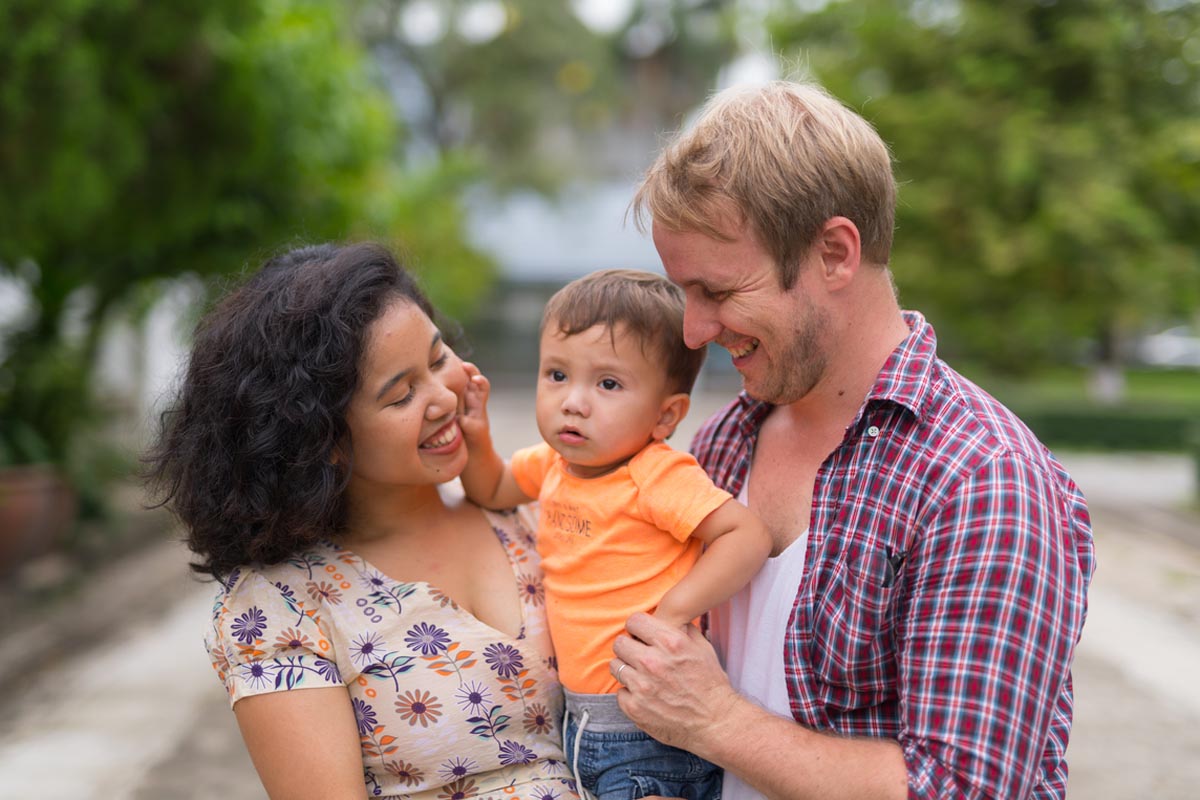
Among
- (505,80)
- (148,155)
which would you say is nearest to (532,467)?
(148,155)

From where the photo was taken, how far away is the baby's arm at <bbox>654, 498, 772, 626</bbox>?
199 cm

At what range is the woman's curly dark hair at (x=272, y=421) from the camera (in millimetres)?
1985

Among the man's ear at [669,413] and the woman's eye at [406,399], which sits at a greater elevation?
the woman's eye at [406,399]

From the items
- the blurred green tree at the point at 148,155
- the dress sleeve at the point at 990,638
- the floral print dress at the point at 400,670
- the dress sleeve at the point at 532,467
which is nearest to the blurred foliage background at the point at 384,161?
the blurred green tree at the point at 148,155

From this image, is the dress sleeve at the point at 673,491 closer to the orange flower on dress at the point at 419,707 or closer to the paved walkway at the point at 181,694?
the orange flower on dress at the point at 419,707

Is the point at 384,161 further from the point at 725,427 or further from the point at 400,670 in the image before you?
the point at 400,670

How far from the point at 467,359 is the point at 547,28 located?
28.1m

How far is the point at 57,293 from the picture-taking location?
9.64 metres

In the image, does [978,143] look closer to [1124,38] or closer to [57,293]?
[1124,38]

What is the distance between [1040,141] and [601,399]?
10.2 meters

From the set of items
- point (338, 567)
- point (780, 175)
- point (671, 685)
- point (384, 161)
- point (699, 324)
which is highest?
point (384, 161)

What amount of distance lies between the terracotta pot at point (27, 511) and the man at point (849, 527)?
6623 mm

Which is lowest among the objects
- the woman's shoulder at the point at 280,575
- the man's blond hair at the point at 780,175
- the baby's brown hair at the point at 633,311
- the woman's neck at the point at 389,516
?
the woman's shoulder at the point at 280,575

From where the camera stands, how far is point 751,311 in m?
1.94
